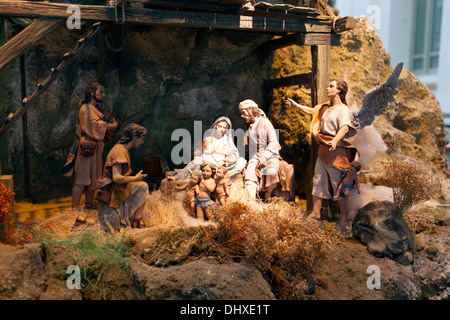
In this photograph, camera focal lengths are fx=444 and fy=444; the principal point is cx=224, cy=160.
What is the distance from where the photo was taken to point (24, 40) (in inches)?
197

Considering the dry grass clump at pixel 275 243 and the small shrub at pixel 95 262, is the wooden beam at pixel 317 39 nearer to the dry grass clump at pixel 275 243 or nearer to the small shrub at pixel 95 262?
the dry grass clump at pixel 275 243

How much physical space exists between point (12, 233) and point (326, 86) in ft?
15.2

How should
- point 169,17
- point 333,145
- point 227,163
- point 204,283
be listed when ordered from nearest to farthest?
point 204,283
point 169,17
point 333,145
point 227,163

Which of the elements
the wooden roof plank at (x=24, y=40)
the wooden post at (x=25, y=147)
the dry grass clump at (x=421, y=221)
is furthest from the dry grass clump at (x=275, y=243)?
the wooden post at (x=25, y=147)

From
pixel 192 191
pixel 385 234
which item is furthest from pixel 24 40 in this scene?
pixel 385 234

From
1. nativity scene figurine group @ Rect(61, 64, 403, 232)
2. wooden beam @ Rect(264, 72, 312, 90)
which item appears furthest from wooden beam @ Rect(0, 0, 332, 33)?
nativity scene figurine group @ Rect(61, 64, 403, 232)

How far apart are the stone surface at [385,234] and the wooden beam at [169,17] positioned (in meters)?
2.78

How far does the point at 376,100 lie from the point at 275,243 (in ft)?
8.33

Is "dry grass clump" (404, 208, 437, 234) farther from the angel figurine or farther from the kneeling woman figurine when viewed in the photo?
the kneeling woman figurine

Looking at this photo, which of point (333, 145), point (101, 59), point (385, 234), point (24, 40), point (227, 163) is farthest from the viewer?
Answer: point (101, 59)

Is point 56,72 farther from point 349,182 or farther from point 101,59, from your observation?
point 349,182

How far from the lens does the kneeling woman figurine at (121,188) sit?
17.1 feet

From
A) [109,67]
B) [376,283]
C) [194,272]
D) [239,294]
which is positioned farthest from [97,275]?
[109,67]

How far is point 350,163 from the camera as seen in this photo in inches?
238
